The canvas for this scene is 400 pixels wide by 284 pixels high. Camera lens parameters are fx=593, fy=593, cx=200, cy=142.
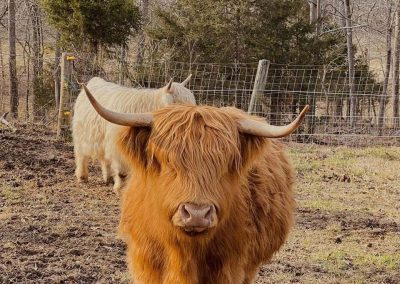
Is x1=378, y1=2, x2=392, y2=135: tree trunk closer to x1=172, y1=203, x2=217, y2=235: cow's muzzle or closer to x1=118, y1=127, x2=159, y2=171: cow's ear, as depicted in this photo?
x1=118, y1=127, x2=159, y2=171: cow's ear

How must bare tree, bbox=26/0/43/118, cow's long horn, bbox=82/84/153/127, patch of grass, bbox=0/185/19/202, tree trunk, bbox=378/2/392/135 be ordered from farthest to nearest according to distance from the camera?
tree trunk, bbox=378/2/392/135, bare tree, bbox=26/0/43/118, patch of grass, bbox=0/185/19/202, cow's long horn, bbox=82/84/153/127

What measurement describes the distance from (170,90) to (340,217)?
2443 millimetres

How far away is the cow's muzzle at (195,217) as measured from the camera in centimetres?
247

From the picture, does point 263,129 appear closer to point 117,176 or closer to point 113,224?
point 113,224

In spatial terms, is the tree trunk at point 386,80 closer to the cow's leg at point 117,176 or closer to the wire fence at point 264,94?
the wire fence at point 264,94

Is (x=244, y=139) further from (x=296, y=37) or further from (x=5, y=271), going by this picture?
(x=296, y=37)

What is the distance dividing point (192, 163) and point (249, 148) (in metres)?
0.40

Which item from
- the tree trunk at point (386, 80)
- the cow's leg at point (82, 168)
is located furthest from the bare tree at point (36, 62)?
the tree trunk at point (386, 80)

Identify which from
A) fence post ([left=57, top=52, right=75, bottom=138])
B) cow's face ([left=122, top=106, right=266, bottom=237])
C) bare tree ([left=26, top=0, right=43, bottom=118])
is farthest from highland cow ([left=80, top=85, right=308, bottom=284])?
bare tree ([left=26, top=0, right=43, bottom=118])

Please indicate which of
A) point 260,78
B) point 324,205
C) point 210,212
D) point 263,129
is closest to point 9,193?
point 324,205

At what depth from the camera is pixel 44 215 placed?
Answer: 5949 millimetres

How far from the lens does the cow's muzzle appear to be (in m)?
2.47

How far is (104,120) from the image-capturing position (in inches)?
289

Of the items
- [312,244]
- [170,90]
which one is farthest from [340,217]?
[170,90]
